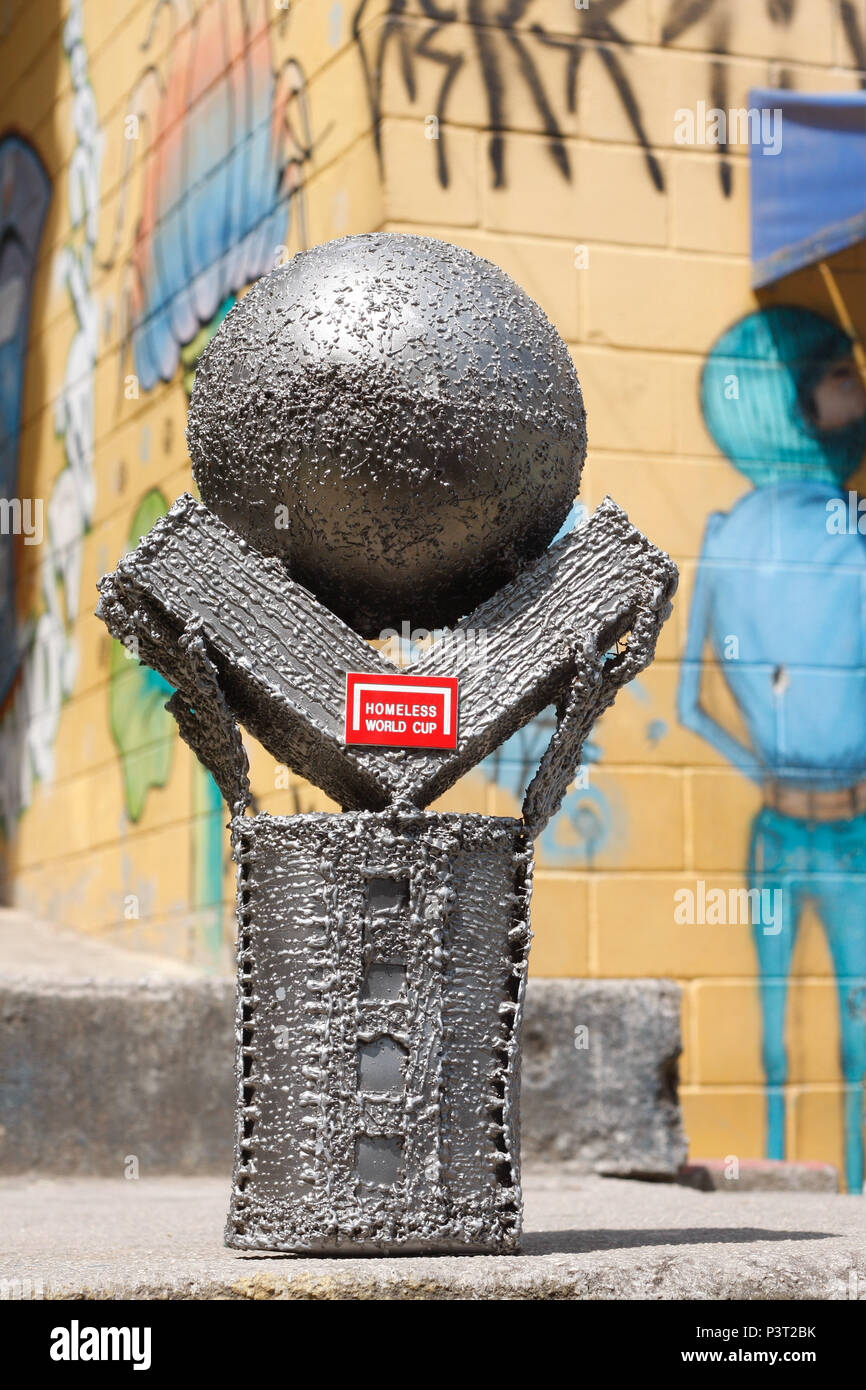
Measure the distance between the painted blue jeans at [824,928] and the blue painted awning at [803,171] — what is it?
5.97ft

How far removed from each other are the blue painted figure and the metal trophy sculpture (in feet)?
8.60

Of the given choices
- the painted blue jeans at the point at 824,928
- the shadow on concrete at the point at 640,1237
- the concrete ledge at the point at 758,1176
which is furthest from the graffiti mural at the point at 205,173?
the shadow on concrete at the point at 640,1237

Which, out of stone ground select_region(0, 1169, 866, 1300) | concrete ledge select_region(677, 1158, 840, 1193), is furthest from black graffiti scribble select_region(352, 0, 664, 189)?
stone ground select_region(0, 1169, 866, 1300)

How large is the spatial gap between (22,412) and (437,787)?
6.49 meters

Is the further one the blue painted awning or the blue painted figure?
the blue painted awning

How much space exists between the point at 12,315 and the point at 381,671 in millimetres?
6858

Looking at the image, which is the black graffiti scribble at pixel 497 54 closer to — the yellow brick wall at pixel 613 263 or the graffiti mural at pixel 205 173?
the yellow brick wall at pixel 613 263

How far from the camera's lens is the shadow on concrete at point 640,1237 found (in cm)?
310

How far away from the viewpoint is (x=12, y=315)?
939 centimetres

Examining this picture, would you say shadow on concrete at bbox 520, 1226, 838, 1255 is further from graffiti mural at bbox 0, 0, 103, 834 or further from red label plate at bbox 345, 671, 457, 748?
graffiti mural at bbox 0, 0, 103, 834

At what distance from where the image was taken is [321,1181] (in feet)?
9.71

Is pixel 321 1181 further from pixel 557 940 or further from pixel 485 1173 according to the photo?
pixel 557 940

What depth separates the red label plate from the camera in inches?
123

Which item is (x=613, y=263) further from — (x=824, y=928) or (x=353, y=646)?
(x=353, y=646)
